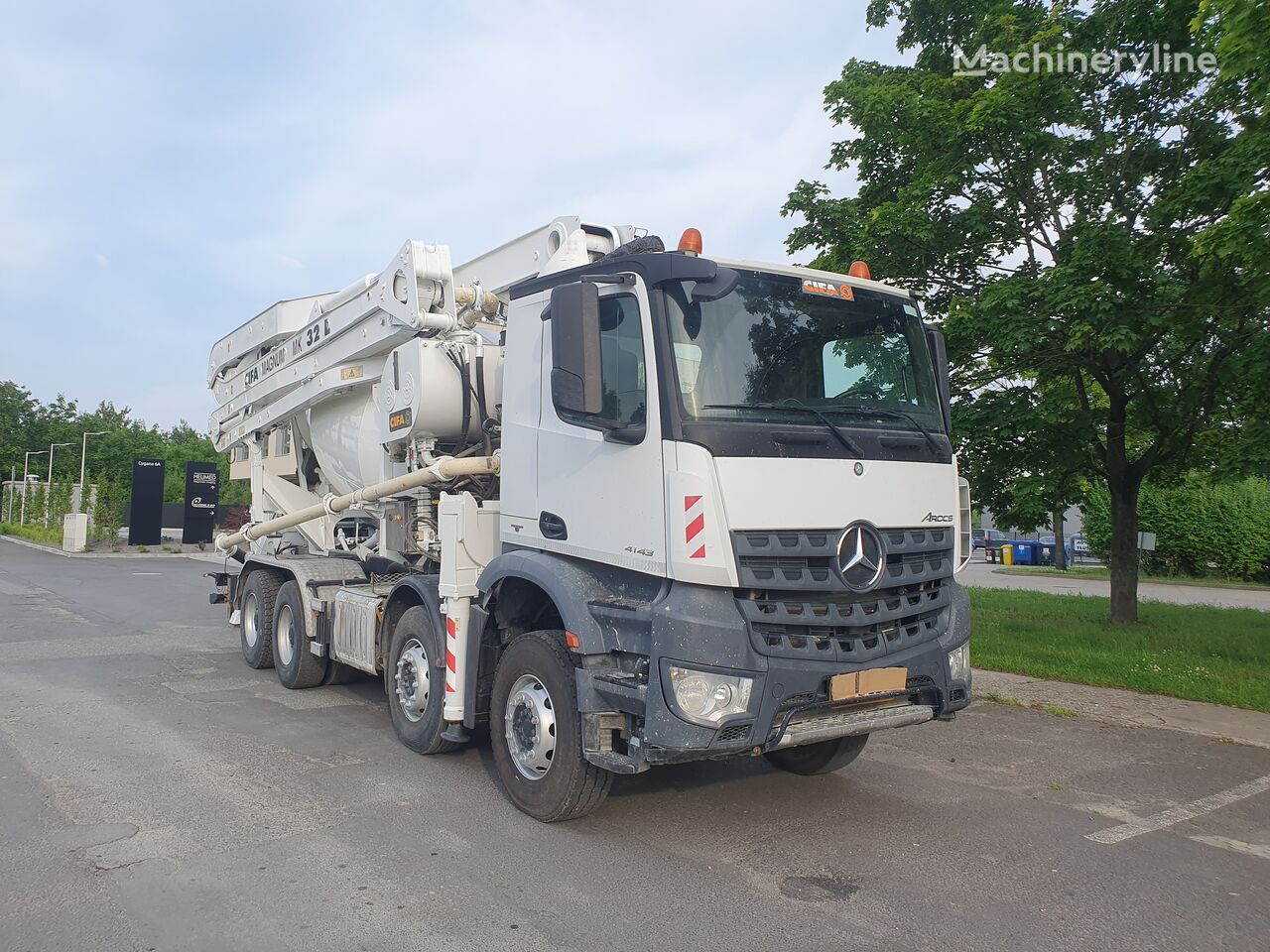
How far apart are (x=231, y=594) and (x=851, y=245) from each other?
8.34 metres

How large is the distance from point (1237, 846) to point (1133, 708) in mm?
3707

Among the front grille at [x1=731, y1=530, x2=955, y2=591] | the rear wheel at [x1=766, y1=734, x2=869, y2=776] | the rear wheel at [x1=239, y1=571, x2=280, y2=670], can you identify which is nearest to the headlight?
the front grille at [x1=731, y1=530, x2=955, y2=591]

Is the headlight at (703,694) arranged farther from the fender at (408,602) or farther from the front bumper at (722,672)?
the fender at (408,602)

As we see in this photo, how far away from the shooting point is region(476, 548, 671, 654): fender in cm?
481

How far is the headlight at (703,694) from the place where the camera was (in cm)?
455

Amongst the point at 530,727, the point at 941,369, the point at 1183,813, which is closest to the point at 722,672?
the point at 530,727

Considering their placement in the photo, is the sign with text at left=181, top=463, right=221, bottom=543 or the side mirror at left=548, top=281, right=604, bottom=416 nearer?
the side mirror at left=548, top=281, right=604, bottom=416

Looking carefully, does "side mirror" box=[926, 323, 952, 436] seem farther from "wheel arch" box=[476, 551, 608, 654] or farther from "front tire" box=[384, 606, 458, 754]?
"front tire" box=[384, 606, 458, 754]

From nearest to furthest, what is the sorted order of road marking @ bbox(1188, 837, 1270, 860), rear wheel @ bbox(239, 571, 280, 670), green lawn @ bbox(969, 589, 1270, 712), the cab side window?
the cab side window, road marking @ bbox(1188, 837, 1270, 860), green lawn @ bbox(969, 589, 1270, 712), rear wheel @ bbox(239, 571, 280, 670)

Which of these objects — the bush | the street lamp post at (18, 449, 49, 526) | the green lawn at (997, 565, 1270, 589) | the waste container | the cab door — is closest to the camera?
the cab door

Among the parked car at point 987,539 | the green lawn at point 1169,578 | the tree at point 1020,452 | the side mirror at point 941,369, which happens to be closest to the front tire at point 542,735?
the side mirror at point 941,369

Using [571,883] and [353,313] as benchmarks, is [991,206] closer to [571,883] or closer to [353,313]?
[353,313]

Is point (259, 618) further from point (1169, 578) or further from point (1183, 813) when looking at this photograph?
point (1169, 578)

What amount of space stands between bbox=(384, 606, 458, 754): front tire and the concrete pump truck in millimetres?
21
